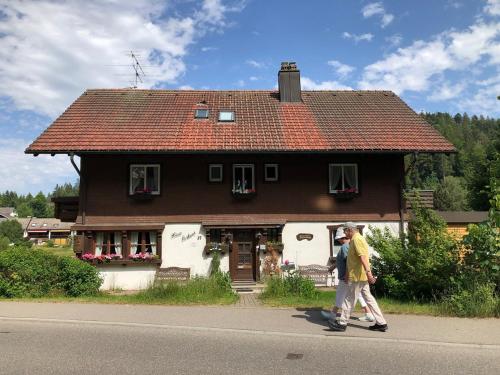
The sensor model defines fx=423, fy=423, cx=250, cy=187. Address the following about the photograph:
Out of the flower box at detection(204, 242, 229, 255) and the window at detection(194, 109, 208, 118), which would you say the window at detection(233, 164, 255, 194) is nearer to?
the flower box at detection(204, 242, 229, 255)

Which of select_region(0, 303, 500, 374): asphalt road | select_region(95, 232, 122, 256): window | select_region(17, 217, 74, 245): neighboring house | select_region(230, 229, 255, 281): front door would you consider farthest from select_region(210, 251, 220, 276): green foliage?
select_region(17, 217, 74, 245): neighboring house

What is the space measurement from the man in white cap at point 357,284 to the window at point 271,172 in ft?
29.2

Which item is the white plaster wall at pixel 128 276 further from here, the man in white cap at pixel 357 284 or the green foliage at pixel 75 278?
the man in white cap at pixel 357 284

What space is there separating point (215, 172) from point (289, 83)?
613 cm

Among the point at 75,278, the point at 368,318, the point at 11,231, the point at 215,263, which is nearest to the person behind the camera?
the point at 368,318

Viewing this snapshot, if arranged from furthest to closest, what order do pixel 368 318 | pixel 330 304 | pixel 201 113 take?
pixel 201 113, pixel 330 304, pixel 368 318

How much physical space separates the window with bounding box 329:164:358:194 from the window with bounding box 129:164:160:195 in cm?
673

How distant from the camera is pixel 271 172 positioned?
16547 millimetres

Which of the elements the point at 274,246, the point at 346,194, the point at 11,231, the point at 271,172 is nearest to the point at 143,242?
the point at 274,246

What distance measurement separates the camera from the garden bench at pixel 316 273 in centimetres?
1464

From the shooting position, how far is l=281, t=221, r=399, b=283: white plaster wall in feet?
52.3

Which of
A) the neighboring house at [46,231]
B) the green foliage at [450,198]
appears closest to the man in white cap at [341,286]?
the green foliage at [450,198]

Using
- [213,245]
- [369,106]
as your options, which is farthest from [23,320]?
[369,106]

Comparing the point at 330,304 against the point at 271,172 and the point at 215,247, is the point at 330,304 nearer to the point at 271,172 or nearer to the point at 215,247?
the point at 215,247
